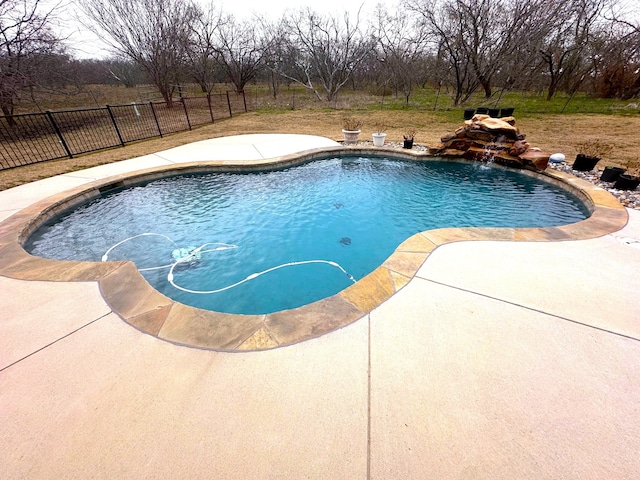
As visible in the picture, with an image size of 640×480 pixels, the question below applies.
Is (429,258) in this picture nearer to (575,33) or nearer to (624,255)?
(624,255)

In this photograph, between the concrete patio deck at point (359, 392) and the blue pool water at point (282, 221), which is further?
the blue pool water at point (282, 221)

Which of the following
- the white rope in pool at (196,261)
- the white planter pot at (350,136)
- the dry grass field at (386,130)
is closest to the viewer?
the white rope in pool at (196,261)

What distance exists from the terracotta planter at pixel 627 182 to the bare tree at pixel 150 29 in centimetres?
1626

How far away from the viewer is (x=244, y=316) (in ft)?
7.13

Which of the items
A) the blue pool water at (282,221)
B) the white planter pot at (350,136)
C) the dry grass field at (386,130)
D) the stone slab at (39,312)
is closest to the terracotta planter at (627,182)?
the blue pool water at (282,221)

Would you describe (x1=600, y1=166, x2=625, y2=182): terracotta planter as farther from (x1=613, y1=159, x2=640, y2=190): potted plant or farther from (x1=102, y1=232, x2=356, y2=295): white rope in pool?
(x1=102, y1=232, x2=356, y2=295): white rope in pool

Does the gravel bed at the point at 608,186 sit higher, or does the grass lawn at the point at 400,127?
the grass lawn at the point at 400,127

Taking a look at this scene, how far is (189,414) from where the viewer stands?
1.49m

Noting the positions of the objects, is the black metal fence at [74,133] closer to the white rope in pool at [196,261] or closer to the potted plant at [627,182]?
the white rope in pool at [196,261]

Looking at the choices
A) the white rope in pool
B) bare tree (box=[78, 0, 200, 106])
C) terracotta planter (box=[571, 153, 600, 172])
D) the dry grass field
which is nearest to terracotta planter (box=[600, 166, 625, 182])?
terracotta planter (box=[571, 153, 600, 172])

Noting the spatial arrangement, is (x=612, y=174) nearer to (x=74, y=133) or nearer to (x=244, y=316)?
(x=244, y=316)

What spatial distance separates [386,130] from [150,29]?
45.0ft

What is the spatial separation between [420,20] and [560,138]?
11524mm

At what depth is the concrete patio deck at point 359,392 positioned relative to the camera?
50.9 inches
